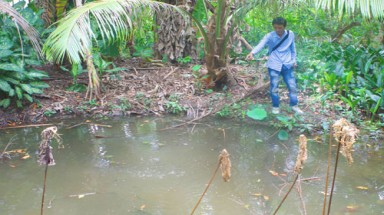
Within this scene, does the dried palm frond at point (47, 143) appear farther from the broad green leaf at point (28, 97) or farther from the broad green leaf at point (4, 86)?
the broad green leaf at point (28, 97)

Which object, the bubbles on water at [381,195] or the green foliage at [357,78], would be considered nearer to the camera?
the bubbles on water at [381,195]

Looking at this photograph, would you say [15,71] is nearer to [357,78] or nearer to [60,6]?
[60,6]

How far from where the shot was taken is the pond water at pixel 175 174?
3559mm

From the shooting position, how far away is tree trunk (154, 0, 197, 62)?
8.44 m

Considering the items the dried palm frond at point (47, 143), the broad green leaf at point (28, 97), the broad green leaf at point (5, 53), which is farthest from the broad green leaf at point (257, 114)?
the dried palm frond at point (47, 143)

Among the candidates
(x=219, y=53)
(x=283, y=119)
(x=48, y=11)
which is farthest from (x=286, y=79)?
(x=48, y=11)

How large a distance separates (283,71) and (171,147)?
2.09 meters

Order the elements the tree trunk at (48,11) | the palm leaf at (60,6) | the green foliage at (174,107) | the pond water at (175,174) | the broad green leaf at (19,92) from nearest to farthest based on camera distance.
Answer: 1. the pond water at (175,174)
2. the broad green leaf at (19,92)
3. the green foliage at (174,107)
4. the palm leaf at (60,6)
5. the tree trunk at (48,11)

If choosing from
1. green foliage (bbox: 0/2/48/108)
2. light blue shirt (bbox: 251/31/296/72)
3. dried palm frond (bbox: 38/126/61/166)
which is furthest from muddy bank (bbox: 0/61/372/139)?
dried palm frond (bbox: 38/126/61/166)

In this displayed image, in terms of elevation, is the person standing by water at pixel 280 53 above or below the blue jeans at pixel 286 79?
above

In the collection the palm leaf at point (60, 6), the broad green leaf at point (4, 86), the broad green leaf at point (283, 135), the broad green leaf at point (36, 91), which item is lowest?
the broad green leaf at point (283, 135)

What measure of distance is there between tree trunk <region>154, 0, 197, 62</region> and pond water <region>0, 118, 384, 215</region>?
3131 mm

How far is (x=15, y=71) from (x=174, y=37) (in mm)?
3415

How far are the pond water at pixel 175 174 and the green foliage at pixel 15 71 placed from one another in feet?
2.42
